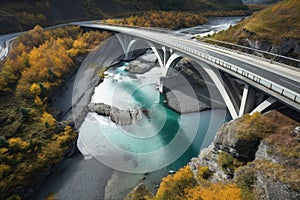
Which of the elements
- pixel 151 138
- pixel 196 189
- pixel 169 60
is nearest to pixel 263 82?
pixel 196 189

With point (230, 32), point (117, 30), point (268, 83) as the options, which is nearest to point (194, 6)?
point (117, 30)

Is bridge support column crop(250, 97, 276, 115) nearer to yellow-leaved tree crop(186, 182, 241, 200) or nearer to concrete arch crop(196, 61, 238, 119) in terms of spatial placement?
concrete arch crop(196, 61, 238, 119)

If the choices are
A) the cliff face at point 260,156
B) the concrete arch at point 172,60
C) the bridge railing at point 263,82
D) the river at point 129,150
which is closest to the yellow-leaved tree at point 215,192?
the cliff face at point 260,156

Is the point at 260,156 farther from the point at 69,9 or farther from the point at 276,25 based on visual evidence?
the point at 69,9

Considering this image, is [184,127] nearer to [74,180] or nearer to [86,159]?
[86,159]

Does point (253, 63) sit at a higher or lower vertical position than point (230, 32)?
lower

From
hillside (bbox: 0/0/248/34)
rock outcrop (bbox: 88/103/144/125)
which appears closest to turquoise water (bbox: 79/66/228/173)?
rock outcrop (bbox: 88/103/144/125)

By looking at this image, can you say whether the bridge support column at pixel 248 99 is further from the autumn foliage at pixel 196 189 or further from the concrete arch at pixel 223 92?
the autumn foliage at pixel 196 189
